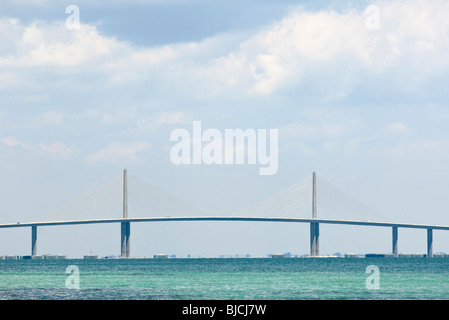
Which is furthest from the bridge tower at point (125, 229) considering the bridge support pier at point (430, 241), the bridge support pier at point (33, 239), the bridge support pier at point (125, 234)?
the bridge support pier at point (430, 241)

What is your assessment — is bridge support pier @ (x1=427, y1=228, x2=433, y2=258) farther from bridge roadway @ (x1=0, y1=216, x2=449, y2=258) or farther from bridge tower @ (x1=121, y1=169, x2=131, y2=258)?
bridge tower @ (x1=121, y1=169, x2=131, y2=258)

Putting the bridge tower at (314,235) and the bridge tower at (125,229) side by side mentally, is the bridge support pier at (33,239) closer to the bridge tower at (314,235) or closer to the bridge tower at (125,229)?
the bridge tower at (125,229)

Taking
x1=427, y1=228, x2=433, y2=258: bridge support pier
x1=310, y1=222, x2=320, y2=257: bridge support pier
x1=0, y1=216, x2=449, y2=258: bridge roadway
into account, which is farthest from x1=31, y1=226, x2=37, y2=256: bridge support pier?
x1=427, y1=228, x2=433, y2=258: bridge support pier

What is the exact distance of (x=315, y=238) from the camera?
133 meters

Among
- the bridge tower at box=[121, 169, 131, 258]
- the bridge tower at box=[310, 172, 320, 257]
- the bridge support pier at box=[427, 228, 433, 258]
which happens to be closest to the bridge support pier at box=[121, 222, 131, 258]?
the bridge tower at box=[121, 169, 131, 258]

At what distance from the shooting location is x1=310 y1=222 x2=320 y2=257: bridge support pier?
13188cm

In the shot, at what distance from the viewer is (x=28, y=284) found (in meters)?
56.4

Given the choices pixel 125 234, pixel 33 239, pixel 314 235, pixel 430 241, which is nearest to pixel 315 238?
pixel 314 235

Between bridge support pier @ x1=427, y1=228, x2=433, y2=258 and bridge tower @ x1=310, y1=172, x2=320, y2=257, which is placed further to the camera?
bridge support pier @ x1=427, y1=228, x2=433, y2=258

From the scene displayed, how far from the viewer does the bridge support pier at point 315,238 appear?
433ft

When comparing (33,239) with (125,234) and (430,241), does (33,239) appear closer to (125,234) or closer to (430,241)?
(125,234)
